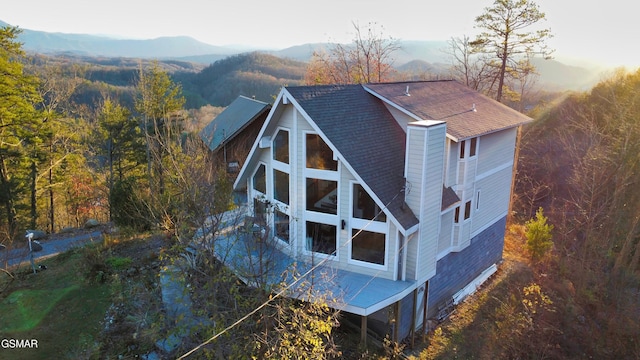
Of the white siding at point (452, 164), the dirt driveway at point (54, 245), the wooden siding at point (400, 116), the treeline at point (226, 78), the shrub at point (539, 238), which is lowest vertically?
the dirt driveway at point (54, 245)

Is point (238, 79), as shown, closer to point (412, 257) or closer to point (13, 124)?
point (13, 124)

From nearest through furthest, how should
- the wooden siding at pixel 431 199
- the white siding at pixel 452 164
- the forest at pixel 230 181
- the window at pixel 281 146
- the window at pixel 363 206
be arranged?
the wooden siding at pixel 431 199 < the window at pixel 363 206 < the window at pixel 281 146 < the white siding at pixel 452 164 < the forest at pixel 230 181

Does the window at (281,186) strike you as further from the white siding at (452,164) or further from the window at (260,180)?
the white siding at (452,164)

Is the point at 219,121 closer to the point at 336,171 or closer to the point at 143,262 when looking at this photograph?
the point at 143,262

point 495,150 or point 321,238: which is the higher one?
point 495,150

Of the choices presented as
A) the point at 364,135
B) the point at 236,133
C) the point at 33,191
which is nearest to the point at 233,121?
the point at 236,133

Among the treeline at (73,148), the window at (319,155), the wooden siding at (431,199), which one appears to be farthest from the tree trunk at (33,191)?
the wooden siding at (431,199)
